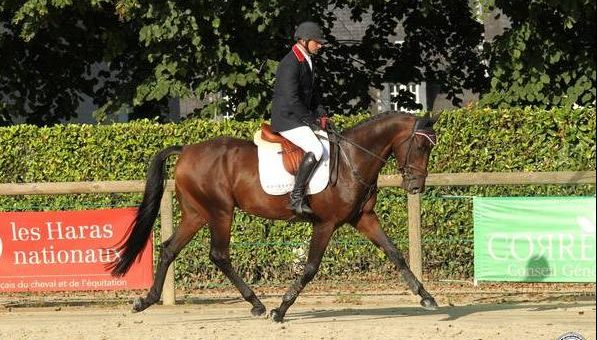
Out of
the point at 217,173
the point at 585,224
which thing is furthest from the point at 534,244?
the point at 217,173

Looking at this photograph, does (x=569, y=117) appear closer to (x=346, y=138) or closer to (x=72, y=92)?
(x=346, y=138)

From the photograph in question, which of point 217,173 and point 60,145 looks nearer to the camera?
point 217,173

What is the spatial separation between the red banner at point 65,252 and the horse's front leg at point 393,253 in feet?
10.6

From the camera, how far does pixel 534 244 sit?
1317 centimetres

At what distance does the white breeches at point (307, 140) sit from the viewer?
1178 cm

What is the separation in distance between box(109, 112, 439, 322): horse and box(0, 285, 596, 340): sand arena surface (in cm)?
41

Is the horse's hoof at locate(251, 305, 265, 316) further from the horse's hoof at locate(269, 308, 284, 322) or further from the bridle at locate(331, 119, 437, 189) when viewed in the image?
the bridle at locate(331, 119, 437, 189)

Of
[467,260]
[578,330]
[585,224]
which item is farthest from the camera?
[467,260]

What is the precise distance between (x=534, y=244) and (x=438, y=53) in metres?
8.05

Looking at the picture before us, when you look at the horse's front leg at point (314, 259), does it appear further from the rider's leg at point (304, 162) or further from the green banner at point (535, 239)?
the green banner at point (535, 239)

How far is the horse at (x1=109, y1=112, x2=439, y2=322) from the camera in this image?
1185 cm

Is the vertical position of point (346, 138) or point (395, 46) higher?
point (395, 46)

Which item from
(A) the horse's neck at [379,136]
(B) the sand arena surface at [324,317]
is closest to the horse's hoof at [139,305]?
(B) the sand arena surface at [324,317]

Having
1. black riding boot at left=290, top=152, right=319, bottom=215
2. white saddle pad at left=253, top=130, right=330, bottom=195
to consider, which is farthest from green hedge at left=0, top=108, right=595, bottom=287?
black riding boot at left=290, top=152, right=319, bottom=215
